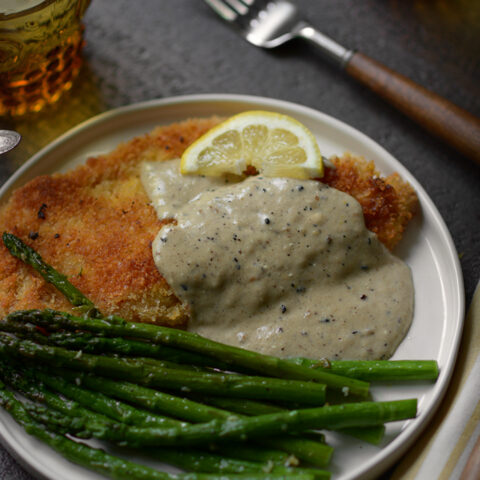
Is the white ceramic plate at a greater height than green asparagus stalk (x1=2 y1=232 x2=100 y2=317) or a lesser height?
greater

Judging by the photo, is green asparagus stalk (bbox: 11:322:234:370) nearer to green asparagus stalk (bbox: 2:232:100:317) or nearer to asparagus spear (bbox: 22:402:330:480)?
green asparagus stalk (bbox: 2:232:100:317)

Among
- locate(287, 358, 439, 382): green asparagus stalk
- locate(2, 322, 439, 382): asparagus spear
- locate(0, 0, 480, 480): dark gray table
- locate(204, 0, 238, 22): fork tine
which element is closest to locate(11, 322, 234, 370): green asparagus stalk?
locate(2, 322, 439, 382): asparagus spear

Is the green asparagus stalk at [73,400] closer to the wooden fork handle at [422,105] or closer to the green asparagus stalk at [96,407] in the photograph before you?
the green asparagus stalk at [96,407]

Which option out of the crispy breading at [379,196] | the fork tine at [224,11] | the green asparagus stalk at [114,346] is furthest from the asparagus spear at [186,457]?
the fork tine at [224,11]

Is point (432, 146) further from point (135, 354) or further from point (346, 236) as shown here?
point (135, 354)

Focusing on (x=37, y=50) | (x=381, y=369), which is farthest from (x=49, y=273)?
(x=381, y=369)

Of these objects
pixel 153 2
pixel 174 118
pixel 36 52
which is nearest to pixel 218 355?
pixel 174 118
